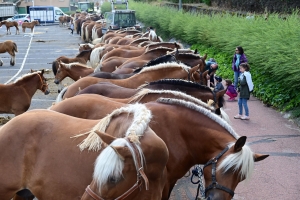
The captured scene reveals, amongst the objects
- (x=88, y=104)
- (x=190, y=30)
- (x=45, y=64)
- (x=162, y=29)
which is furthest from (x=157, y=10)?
(x=88, y=104)

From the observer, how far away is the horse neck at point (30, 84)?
10469 mm

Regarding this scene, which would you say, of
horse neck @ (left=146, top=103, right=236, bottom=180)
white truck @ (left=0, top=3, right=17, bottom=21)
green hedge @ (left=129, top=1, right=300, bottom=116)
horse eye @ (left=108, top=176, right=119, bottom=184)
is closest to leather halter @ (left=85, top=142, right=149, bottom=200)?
horse eye @ (left=108, top=176, right=119, bottom=184)

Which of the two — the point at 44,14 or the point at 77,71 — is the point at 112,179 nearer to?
the point at 77,71

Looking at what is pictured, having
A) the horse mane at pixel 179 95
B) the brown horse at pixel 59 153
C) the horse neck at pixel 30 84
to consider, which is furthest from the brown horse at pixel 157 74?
the brown horse at pixel 59 153

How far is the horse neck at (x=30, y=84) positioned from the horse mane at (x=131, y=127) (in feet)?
24.7

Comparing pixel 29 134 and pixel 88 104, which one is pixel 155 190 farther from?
pixel 88 104

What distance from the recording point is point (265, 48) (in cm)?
1366

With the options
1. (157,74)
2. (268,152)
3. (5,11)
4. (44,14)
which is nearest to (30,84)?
(157,74)

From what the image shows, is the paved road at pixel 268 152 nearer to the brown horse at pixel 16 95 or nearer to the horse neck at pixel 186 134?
the horse neck at pixel 186 134

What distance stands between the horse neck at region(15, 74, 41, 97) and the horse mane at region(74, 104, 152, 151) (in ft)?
24.7

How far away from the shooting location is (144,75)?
777 centimetres

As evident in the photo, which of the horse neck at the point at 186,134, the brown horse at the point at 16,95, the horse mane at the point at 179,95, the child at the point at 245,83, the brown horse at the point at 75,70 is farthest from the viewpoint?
the brown horse at the point at 75,70

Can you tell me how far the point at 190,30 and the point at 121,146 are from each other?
2166 centimetres

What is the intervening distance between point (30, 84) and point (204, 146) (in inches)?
302
